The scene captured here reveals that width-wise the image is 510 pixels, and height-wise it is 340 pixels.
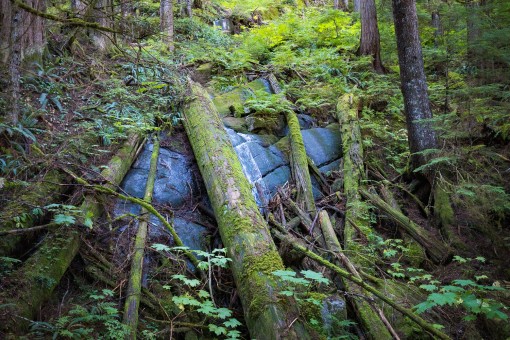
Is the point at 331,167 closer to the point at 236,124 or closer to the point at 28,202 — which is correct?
the point at 236,124

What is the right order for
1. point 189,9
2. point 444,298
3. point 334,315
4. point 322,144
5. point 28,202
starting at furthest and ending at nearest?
point 189,9 < point 322,144 < point 334,315 < point 28,202 < point 444,298

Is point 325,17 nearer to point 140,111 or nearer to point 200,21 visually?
point 200,21

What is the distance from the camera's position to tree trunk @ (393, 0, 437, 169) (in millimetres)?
6652

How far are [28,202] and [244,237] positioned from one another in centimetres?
256

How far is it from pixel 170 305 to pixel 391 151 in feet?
18.5

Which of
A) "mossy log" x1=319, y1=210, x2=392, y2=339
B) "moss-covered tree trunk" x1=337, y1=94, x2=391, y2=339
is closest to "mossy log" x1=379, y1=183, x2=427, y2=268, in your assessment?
"moss-covered tree trunk" x1=337, y1=94, x2=391, y2=339

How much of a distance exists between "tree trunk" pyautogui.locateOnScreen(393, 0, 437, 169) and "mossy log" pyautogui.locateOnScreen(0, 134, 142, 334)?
5586 millimetres

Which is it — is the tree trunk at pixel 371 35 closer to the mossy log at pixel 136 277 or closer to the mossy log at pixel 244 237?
the mossy log at pixel 244 237

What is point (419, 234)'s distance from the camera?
568 centimetres

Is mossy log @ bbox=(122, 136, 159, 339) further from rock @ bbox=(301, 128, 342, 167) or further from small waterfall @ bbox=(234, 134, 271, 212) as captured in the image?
rock @ bbox=(301, 128, 342, 167)

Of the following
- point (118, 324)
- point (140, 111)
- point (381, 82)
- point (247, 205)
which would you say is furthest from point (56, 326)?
point (381, 82)

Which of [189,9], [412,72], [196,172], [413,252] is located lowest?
[413,252]

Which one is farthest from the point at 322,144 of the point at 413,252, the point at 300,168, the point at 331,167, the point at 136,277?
the point at 136,277

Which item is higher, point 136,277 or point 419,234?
point 136,277
